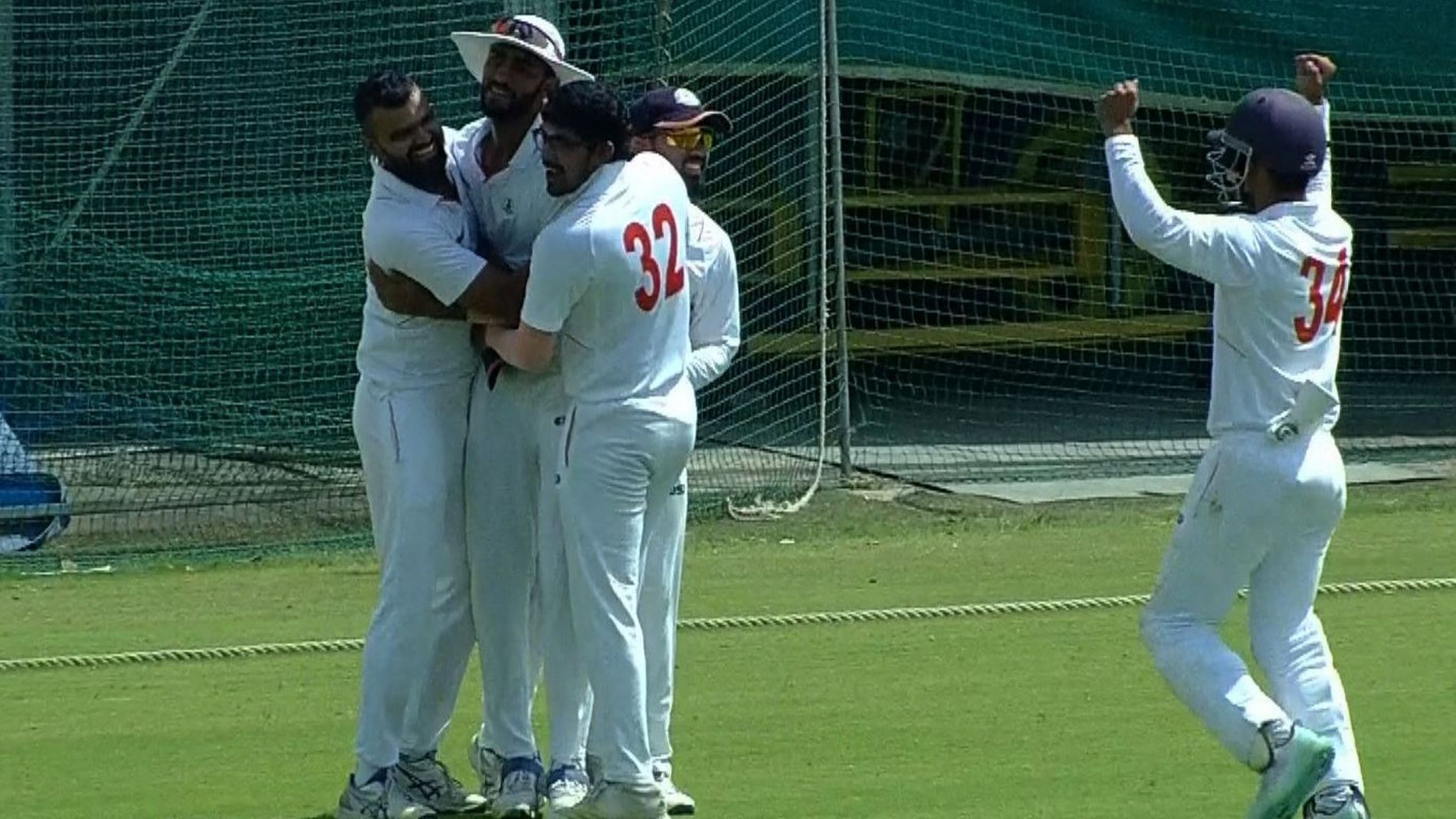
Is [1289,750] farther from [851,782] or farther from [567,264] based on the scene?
[567,264]

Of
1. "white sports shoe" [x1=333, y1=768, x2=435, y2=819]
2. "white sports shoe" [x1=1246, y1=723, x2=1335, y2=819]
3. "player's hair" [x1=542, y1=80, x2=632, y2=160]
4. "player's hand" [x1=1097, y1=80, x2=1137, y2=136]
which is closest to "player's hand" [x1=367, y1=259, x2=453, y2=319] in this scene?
"player's hair" [x1=542, y1=80, x2=632, y2=160]

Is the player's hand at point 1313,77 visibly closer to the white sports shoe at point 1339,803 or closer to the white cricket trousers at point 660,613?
the white sports shoe at point 1339,803

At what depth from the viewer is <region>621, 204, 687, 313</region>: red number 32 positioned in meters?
6.04

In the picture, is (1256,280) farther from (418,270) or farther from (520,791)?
(520,791)

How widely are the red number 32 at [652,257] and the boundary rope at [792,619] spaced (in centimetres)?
289

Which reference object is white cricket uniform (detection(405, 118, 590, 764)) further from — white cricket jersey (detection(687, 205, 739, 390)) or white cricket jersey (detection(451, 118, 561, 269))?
white cricket jersey (detection(687, 205, 739, 390))

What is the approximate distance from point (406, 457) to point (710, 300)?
95cm

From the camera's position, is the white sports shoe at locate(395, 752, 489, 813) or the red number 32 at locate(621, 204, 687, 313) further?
the white sports shoe at locate(395, 752, 489, 813)

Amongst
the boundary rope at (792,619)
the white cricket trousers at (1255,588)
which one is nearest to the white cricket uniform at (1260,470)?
the white cricket trousers at (1255,588)

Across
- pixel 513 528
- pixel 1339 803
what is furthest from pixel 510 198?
pixel 1339 803

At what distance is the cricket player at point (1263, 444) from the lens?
5906 mm

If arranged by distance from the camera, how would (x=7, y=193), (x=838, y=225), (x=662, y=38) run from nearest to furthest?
(x=7, y=193) → (x=662, y=38) → (x=838, y=225)

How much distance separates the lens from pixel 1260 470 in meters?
5.95

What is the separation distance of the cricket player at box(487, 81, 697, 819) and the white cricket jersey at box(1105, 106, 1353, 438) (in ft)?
3.67
